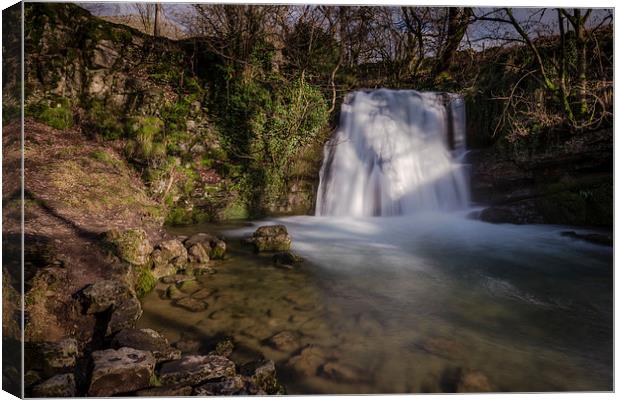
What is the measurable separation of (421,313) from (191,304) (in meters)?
1.98

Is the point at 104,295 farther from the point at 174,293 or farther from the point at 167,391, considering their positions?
the point at 167,391

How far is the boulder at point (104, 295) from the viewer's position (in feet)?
8.90

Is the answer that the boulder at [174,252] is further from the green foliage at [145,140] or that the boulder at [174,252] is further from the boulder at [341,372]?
the green foliage at [145,140]

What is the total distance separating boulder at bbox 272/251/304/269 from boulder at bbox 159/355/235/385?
2.04 metres

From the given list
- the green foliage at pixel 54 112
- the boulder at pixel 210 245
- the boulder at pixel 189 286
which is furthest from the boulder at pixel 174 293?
the green foliage at pixel 54 112

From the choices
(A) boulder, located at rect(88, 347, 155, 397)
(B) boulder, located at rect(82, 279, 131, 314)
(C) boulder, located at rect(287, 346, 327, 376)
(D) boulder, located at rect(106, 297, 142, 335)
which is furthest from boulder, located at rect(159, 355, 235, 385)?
(B) boulder, located at rect(82, 279, 131, 314)

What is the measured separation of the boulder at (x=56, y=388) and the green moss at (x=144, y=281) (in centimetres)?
135

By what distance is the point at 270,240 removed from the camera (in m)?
4.88

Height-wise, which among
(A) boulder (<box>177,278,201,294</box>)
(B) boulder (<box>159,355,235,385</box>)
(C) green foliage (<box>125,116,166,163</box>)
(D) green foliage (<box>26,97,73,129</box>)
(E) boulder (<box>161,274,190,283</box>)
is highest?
(D) green foliage (<box>26,97,73,129</box>)

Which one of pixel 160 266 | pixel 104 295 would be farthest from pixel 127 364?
pixel 160 266

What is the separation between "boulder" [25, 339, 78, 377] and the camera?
7.00 ft

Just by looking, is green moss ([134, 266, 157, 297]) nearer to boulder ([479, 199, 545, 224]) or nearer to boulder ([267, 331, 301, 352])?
boulder ([267, 331, 301, 352])

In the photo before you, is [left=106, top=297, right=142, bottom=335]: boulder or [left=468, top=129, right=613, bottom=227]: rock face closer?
[left=106, top=297, right=142, bottom=335]: boulder

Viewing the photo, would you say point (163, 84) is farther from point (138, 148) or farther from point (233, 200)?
point (233, 200)
